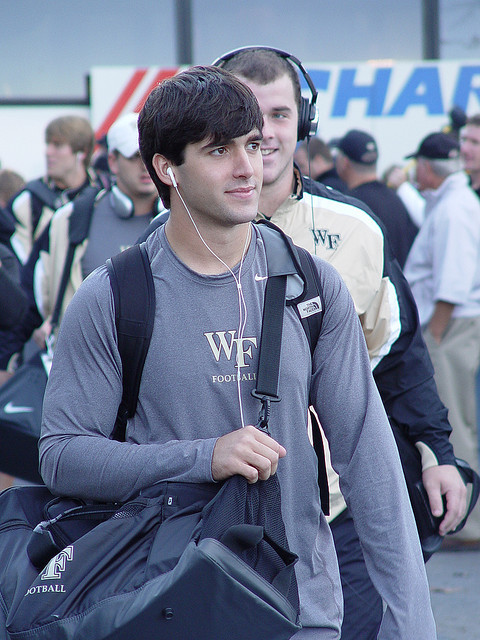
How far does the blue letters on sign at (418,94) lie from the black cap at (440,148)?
4.22m

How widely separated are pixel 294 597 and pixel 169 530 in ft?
0.90

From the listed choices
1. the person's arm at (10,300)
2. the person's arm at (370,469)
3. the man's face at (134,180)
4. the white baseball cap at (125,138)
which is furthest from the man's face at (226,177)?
the white baseball cap at (125,138)

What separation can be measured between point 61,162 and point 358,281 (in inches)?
162

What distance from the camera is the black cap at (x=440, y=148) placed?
20.4ft

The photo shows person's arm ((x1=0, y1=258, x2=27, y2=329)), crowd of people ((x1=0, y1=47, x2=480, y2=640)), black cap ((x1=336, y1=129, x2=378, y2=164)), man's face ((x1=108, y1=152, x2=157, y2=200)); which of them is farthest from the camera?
black cap ((x1=336, y1=129, x2=378, y2=164))

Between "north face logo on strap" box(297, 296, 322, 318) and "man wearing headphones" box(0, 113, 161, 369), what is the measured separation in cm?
247

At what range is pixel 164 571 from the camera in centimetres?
165

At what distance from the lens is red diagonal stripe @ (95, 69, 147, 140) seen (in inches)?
401

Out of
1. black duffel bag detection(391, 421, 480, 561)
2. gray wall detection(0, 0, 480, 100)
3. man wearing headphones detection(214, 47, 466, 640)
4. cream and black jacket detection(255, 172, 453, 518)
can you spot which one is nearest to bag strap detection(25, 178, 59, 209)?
man wearing headphones detection(214, 47, 466, 640)

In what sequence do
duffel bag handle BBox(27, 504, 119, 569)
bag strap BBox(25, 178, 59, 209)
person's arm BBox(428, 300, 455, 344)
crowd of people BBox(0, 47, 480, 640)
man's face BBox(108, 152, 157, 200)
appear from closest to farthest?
duffel bag handle BBox(27, 504, 119, 569) → crowd of people BBox(0, 47, 480, 640) → man's face BBox(108, 152, 157, 200) → person's arm BBox(428, 300, 455, 344) → bag strap BBox(25, 178, 59, 209)

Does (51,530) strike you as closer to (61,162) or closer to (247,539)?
(247,539)

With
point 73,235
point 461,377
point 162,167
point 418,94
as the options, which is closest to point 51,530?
point 162,167

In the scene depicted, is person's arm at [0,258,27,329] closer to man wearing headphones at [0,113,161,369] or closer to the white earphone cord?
man wearing headphones at [0,113,161,369]

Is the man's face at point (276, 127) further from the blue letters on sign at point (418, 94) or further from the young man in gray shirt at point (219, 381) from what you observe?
the blue letters on sign at point (418, 94)
